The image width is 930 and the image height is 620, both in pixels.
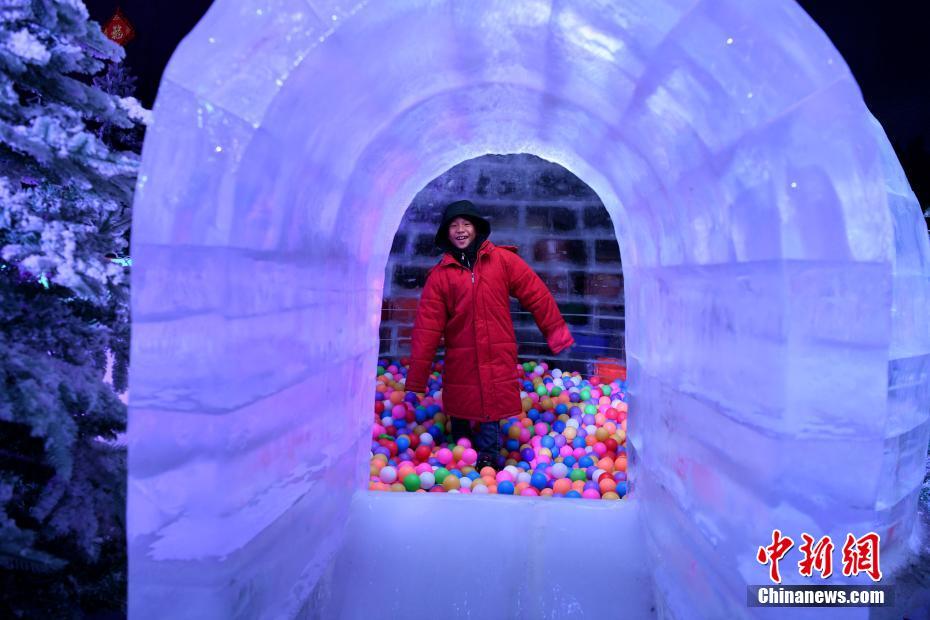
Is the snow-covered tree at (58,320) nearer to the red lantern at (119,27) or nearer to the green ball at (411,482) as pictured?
the green ball at (411,482)

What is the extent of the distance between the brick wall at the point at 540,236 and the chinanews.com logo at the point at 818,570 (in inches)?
149

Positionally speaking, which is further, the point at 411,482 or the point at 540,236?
the point at 540,236

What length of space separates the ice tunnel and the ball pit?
0.95 m

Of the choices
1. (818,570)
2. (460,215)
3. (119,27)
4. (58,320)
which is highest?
(119,27)

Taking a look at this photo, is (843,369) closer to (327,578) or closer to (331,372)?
(331,372)

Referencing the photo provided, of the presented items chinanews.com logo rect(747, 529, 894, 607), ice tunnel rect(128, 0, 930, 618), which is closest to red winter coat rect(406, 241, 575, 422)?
ice tunnel rect(128, 0, 930, 618)

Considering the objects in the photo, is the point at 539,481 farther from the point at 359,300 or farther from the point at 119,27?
the point at 119,27

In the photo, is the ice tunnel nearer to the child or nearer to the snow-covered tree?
the snow-covered tree

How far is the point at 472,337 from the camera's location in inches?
146

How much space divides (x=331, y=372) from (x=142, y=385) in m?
0.78

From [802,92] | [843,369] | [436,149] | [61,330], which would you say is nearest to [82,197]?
[61,330]

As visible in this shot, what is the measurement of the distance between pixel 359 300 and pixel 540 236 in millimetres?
3027

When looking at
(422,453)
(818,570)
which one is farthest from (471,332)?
(818,570)

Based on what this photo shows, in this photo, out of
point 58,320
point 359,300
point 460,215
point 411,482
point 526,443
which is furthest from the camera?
point 526,443
